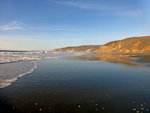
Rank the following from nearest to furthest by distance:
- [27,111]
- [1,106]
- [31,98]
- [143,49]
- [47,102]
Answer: [27,111] < [1,106] < [47,102] < [31,98] < [143,49]

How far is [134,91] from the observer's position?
6926 mm

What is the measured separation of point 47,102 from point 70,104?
112 cm

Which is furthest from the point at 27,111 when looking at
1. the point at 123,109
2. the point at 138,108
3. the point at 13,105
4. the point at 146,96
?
the point at 146,96

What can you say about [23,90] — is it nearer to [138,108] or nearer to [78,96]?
[78,96]

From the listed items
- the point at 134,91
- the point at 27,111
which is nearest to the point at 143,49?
the point at 134,91

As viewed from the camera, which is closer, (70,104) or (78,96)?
(70,104)

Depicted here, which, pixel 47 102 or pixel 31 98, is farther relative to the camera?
pixel 31 98

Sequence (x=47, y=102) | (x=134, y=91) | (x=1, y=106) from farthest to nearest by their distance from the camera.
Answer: (x=134, y=91) → (x=47, y=102) → (x=1, y=106)

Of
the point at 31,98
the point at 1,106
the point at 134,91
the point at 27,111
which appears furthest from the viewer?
the point at 134,91

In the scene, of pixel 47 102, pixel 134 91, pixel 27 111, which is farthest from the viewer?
pixel 134 91

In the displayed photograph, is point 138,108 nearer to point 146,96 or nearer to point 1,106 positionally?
point 146,96

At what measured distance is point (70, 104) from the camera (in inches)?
212

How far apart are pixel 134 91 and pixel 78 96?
11.1 ft

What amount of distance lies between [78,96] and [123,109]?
2.31 metres
